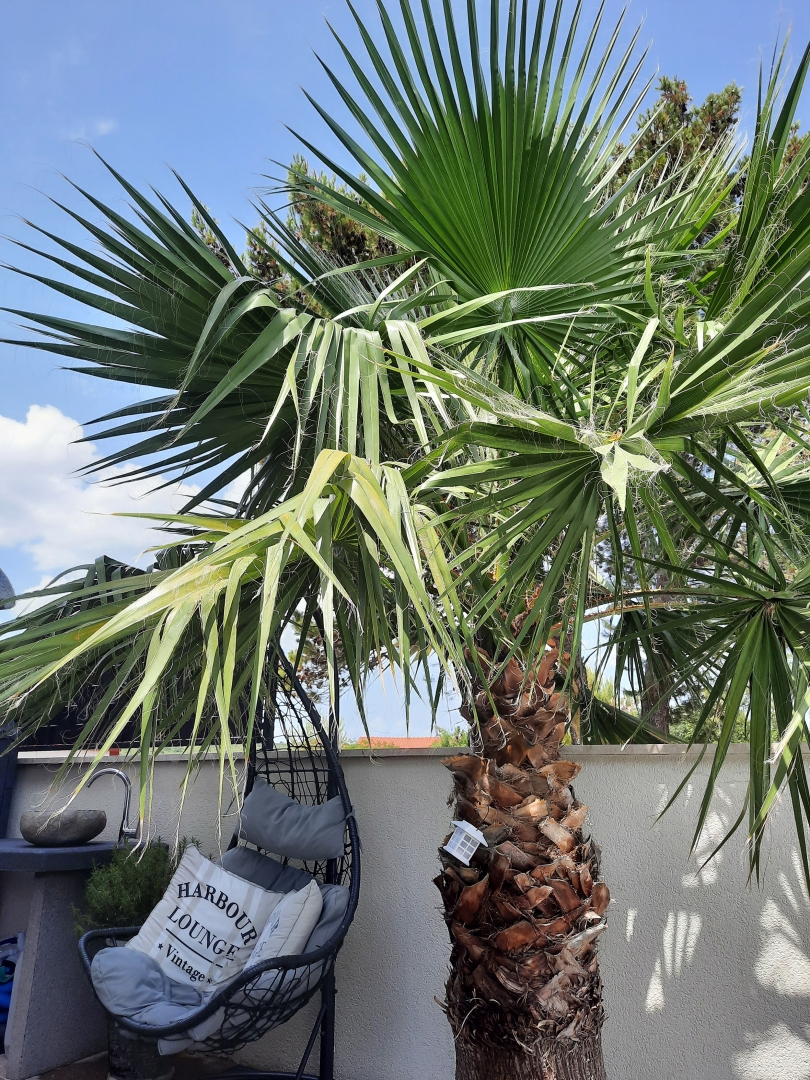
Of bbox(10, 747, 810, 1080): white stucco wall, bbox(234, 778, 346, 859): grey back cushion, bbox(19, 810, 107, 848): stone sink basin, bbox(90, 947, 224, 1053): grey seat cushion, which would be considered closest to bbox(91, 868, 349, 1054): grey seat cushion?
bbox(90, 947, 224, 1053): grey seat cushion

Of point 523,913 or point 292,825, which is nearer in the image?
point 523,913

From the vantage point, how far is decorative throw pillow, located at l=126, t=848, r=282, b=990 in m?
2.63

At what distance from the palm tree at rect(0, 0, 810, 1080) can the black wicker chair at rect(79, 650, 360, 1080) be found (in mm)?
591

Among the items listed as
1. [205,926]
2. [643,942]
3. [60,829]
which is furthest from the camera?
[60,829]

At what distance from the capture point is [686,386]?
4.43ft

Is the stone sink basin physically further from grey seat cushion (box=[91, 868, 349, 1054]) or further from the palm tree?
the palm tree

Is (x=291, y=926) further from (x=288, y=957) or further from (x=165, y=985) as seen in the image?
(x=165, y=985)

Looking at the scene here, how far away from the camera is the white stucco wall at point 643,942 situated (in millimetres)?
2262

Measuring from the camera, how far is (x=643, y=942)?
2406 mm

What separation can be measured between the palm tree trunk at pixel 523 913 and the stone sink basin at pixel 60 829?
6.25 feet

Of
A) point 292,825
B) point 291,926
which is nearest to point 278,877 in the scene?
point 292,825

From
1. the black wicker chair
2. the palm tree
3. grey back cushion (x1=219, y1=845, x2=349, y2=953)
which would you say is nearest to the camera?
the palm tree

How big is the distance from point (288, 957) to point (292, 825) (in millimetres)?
520

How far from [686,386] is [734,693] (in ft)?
2.52
